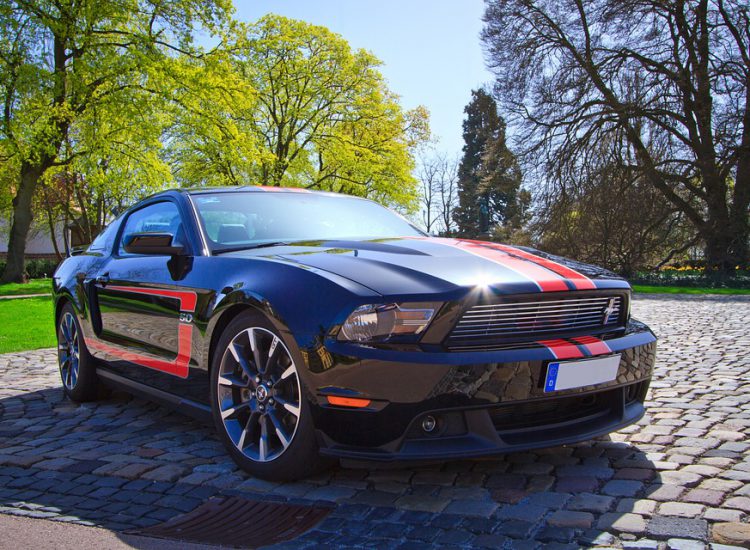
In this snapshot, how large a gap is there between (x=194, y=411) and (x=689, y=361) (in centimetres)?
471

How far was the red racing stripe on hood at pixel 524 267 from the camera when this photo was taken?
300 centimetres

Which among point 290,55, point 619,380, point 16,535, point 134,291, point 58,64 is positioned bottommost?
point 16,535

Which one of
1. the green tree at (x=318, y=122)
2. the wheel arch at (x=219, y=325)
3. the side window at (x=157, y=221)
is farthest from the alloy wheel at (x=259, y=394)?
the green tree at (x=318, y=122)

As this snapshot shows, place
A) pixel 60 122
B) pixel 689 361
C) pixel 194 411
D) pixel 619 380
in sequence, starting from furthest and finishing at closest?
pixel 60 122
pixel 689 361
pixel 194 411
pixel 619 380

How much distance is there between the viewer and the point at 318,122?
32.7 meters

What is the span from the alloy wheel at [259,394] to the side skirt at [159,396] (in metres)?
0.26

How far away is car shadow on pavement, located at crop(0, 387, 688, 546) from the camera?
2576 mm

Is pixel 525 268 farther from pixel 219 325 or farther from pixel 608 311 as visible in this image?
pixel 219 325

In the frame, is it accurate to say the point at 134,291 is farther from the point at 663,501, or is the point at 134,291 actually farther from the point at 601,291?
the point at 663,501

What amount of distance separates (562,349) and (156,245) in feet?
7.32

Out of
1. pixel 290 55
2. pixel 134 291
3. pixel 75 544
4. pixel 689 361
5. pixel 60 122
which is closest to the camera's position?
pixel 75 544

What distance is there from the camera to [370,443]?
9.02 feet

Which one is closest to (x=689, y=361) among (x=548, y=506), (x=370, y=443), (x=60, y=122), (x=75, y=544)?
(x=548, y=506)

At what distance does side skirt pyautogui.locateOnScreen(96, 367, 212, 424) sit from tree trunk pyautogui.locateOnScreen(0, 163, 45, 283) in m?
19.9
